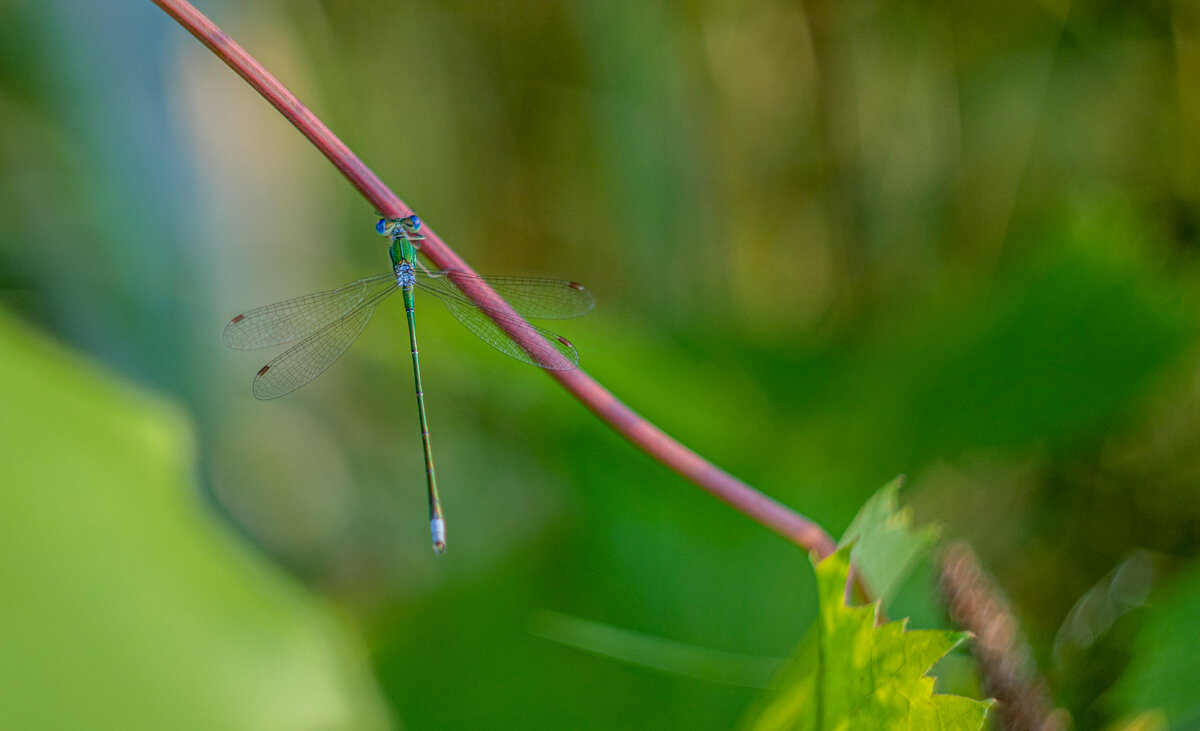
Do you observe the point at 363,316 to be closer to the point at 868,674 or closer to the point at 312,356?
the point at 312,356

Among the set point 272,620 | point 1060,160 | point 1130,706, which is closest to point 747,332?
point 1130,706

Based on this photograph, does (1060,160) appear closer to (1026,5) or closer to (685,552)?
(1026,5)

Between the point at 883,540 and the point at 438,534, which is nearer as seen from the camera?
the point at 883,540

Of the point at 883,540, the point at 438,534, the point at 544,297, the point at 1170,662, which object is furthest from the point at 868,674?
the point at 544,297

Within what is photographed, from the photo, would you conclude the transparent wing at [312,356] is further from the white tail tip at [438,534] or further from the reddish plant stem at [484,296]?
the reddish plant stem at [484,296]

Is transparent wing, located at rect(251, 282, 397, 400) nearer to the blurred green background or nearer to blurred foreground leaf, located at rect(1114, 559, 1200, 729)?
the blurred green background

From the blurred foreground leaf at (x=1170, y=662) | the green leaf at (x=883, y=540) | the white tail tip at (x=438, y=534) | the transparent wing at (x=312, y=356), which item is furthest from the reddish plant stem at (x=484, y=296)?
the transparent wing at (x=312, y=356)

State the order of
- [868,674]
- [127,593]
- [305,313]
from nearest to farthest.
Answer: [868,674] < [127,593] < [305,313]
